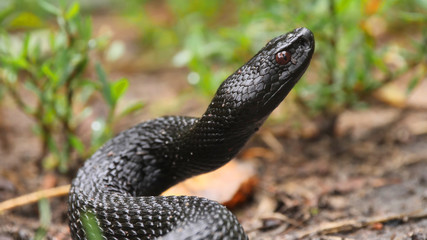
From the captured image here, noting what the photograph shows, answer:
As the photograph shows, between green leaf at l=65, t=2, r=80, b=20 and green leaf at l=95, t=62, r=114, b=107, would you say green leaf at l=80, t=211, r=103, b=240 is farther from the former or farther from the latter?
green leaf at l=65, t=2, r=80, b=20

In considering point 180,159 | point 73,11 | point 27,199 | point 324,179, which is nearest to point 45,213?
point 27,199

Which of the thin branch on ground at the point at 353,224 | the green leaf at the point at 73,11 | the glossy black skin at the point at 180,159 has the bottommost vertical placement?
the thin branch on ground at the point at 353,224

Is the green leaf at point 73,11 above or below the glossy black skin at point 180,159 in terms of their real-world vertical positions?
above

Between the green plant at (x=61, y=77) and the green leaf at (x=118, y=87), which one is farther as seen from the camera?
the green plant at (x=61, y=77)

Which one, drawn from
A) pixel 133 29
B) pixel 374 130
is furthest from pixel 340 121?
pixel 133 29

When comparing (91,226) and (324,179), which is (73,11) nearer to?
(91,226)

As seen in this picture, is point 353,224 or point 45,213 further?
point 45,213

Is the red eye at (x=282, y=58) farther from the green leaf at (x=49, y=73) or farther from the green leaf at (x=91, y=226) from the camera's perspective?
the green leaf at (x=49, y=73)

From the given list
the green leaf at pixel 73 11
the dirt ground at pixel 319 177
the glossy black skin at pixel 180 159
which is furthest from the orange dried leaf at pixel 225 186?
the green leaf at pixel 73 11
